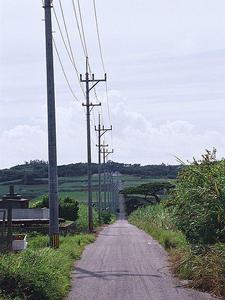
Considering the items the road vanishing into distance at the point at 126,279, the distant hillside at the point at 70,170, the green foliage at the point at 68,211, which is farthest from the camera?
the distant hillside at the point at 70,170

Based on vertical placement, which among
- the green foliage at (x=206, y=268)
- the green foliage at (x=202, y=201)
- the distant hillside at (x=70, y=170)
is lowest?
the green foliage at (x=206, y=268)

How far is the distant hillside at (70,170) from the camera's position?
98750mm

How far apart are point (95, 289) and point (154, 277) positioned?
2854 millimetres

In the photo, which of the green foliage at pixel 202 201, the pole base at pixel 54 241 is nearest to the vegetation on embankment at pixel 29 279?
the green foliage at pixel 202 201

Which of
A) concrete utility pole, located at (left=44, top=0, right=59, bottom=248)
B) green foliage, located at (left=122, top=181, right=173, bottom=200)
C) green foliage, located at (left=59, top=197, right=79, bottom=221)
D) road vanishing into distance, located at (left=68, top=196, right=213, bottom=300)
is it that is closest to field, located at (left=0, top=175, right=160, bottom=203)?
green foliage, located at (left=122, top=181, right=173, bottom=200)

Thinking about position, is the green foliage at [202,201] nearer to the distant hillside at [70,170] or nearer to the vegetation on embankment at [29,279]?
the vegetation on embankment at [29,279]

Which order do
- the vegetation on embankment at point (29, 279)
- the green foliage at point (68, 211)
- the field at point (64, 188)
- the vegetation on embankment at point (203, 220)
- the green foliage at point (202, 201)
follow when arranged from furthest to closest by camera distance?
1. the field at point (64, 188)
2. the green foliage at point (68, 211)
3. the green foliage at point (202, 201)
4. the vegetation on embankment at point (203, 220)
5. the vegetation on embankment at point (29, 279)

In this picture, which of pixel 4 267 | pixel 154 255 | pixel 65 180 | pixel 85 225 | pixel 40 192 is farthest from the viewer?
pixel 65 180

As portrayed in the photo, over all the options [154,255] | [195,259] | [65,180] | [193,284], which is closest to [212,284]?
[193,284]

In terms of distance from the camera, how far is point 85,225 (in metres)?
48.7

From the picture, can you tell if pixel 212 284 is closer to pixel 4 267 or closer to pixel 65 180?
pixel 4 267

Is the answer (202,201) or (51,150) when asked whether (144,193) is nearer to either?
(51,150)

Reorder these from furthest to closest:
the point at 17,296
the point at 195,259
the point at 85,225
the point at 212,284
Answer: the point at 85,225 → the point at 195,259 → the point at 212,284 → the point at 17,296

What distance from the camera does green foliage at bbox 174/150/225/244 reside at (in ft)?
52.5
